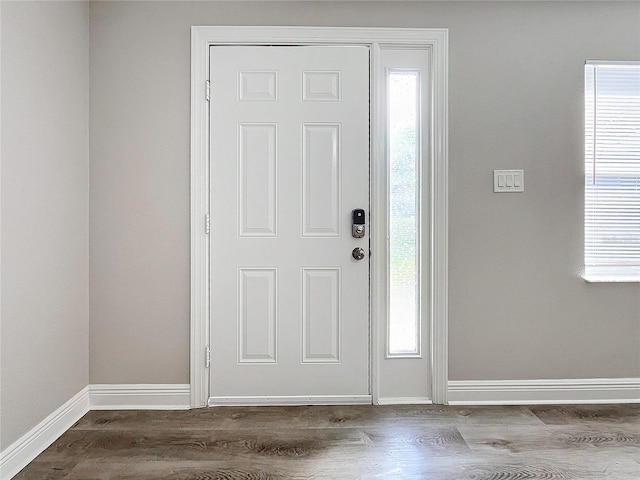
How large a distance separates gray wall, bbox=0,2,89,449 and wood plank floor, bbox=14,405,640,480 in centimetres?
30

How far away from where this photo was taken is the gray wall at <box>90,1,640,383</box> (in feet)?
8.82

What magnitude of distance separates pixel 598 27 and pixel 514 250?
4.30ft

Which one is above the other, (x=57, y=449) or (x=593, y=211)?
(x=593, y=211)

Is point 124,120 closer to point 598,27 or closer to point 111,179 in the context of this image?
point 111,179

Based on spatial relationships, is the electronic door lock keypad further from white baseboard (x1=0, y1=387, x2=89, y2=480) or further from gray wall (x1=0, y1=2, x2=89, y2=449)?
white baseboard (x1=0, y1=387, x2=89, y2=480)

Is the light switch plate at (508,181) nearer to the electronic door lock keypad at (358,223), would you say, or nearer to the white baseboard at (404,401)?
the electronic door lock keypad at (358,223)

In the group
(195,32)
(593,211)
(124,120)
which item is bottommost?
(593,211)

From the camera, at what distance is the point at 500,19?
274 centimetres

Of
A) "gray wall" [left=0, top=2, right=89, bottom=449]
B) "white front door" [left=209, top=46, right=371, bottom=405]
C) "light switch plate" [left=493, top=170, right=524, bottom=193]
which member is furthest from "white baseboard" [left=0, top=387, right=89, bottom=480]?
"light switch plate" [left=493, top=170, right=524, bottom=193]

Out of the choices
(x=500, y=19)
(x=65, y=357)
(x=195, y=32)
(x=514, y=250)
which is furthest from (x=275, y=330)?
(x=500, y=19)

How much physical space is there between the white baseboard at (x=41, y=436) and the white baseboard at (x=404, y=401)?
1565mm

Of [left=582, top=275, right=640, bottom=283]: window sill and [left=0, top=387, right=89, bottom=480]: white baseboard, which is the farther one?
[left=582, top=275, right=640, bottom=283]: window sill

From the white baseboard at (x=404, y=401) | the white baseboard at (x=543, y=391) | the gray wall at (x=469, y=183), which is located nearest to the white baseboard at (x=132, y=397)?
the gray wall at (x=469, y=183)

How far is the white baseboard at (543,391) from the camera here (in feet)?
9.07
